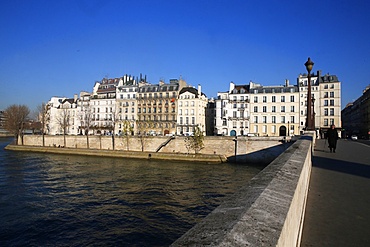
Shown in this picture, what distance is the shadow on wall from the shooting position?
37.6 meters

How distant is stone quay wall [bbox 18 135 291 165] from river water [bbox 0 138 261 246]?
15.3 m

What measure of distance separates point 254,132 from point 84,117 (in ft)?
153

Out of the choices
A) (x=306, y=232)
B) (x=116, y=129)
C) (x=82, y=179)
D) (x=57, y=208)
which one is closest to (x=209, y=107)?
(x=116, y=129)

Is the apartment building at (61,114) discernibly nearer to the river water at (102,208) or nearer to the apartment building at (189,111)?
the apartment building at (189,111)

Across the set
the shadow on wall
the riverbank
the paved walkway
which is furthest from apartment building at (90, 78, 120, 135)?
the paved walkway

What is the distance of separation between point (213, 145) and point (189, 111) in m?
22.4

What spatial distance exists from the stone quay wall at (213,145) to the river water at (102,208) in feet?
50.3

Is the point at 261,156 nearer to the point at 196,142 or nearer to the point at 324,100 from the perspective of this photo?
the point at 196,142

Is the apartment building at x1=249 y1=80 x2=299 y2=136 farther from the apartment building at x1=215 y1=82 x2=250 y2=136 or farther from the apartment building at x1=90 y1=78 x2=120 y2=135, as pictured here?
the apartment building at x1=90 y1=78 x2=120 y2=135

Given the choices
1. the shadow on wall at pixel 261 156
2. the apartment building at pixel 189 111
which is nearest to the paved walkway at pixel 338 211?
the shadow on wall at pixel 261 156

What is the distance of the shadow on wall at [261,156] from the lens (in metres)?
37.6

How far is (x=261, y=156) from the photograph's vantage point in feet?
127

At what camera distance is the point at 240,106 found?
199 ft

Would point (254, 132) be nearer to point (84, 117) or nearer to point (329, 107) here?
point (329, 107)
